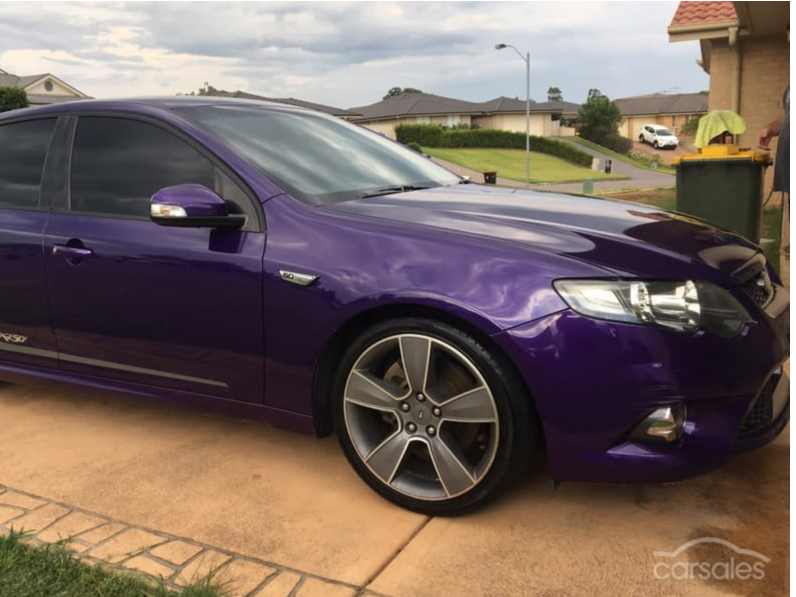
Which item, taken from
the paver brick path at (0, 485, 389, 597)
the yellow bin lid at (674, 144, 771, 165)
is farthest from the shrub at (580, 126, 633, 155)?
the paver brick path at (0, 485, 389, 597)

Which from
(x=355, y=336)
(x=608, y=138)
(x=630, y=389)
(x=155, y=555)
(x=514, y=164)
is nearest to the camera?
(x=630, y=389)

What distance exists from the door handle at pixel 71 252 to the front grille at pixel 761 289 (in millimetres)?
2693

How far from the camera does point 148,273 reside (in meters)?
3.06

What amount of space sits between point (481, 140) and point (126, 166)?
49.0m

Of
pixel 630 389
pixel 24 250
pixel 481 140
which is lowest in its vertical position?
pixel 630 389

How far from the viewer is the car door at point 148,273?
291 centimetres

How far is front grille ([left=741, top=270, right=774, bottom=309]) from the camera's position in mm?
2613

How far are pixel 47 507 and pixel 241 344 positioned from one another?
1.02 meters

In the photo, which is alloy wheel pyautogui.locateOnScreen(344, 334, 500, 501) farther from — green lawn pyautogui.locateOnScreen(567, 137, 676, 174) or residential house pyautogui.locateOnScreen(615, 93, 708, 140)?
residential house pyautogui.locateOnScreen(615, 93, 708, 140)

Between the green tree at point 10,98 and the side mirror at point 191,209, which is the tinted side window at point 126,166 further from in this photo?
the green tree at point 10,98

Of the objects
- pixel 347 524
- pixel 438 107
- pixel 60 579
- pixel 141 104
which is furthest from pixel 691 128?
pixel 60 579

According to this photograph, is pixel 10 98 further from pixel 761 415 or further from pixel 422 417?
pixel 761 415

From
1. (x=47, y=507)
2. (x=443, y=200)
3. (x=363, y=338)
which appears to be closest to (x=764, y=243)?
(x=443, y=200)

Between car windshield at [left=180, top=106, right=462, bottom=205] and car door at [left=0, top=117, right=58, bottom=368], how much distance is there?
886 mm
